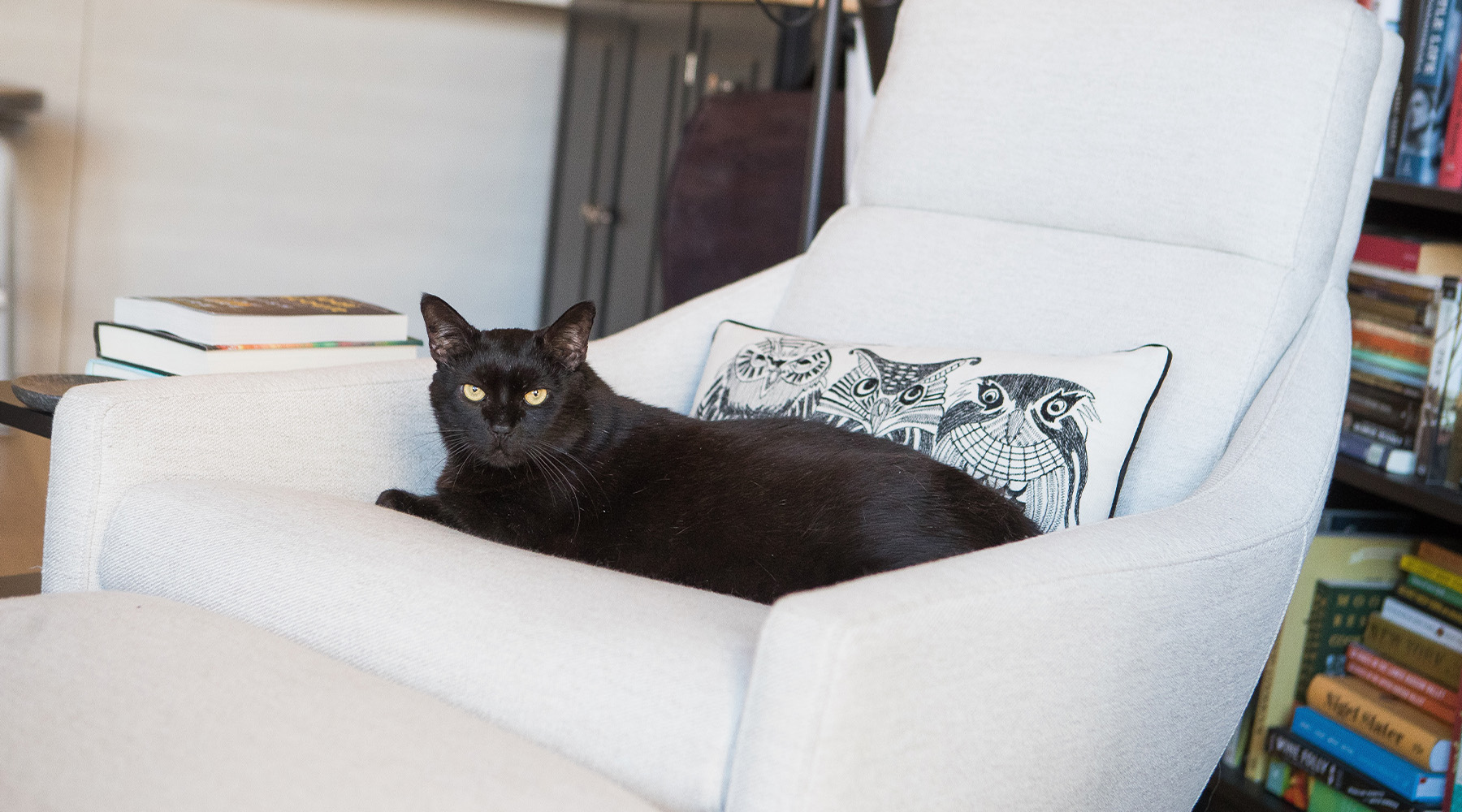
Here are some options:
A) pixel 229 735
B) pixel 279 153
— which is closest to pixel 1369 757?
pixel 229 735

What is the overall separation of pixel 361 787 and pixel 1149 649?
61 cm

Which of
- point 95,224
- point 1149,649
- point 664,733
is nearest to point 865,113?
point 1149,649

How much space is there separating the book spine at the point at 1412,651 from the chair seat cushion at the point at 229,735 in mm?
1343

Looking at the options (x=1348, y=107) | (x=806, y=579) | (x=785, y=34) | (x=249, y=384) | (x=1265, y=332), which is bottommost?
(x=806, y=579)

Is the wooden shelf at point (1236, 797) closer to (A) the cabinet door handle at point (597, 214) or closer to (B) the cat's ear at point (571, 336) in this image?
(B) the cat's ear at point (571, 336)

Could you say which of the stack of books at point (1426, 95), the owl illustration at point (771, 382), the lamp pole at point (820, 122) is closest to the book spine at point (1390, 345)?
the stack of books at point (1426, 95)

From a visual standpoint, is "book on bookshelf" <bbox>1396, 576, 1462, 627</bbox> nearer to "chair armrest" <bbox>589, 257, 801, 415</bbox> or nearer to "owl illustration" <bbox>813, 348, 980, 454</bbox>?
"owl illustration" <bbox>813, 348, 980, 454</bbox>

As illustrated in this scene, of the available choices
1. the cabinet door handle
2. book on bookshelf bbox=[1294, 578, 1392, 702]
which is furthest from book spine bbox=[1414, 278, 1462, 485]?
the cabinet door handle

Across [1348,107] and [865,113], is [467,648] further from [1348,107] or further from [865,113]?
[865,113]

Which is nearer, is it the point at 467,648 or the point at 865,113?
the point at 467,648

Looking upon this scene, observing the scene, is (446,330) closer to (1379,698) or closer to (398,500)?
(398,500)

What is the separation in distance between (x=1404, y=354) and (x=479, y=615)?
1419mm

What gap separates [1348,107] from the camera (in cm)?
133

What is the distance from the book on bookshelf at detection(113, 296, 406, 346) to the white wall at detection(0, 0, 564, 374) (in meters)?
1.48
